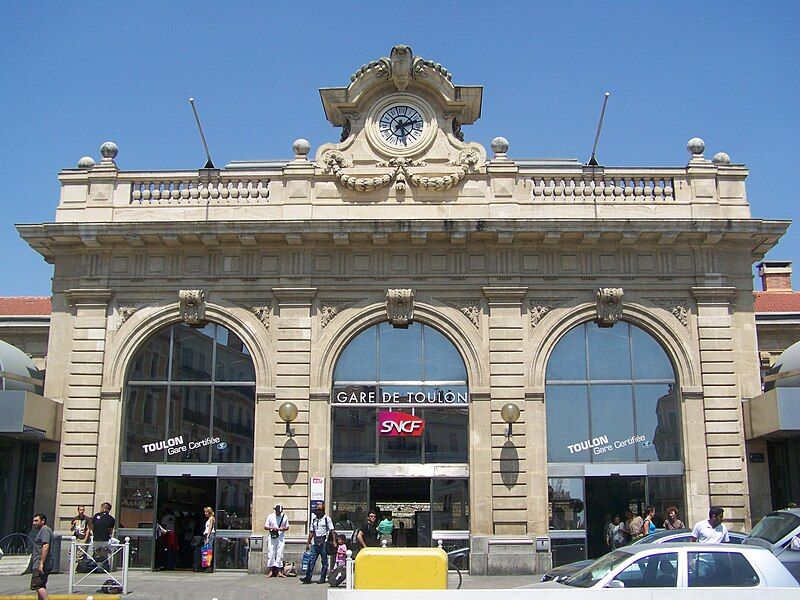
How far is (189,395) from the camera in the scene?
24.2 m

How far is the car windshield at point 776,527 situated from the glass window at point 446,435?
26.1 ft

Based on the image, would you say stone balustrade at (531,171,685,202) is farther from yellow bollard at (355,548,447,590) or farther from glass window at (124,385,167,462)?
yellow bollard at (355,548,447,590)

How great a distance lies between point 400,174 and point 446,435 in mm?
7029

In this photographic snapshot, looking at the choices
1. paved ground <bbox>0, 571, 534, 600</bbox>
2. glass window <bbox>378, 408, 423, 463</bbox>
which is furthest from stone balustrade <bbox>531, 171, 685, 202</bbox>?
paved ground <bbox>0, 571, 534, 600</bbox>

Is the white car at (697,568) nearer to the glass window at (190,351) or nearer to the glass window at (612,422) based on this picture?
the glass window at (612,422)

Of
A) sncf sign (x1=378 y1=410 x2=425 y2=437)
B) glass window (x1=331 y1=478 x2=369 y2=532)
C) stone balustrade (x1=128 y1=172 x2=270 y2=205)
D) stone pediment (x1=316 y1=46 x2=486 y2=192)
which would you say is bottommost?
glass window (x1=331 y1=478 x2=369 y2=532)

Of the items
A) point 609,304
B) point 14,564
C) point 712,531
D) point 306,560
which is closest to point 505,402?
point 609,304

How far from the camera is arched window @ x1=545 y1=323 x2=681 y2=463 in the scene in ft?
77.4

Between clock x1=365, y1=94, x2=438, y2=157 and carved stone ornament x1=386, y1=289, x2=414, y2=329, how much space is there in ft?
13.0

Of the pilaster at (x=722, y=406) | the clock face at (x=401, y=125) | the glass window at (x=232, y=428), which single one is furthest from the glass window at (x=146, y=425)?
the pilaster at (x=722, y=406)

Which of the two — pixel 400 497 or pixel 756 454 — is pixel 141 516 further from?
pixel 756 454

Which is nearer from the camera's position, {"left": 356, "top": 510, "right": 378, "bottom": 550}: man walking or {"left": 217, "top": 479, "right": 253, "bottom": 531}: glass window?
{"left": 356, "top": 510, "right": 378, "bottom": 550}: man walking

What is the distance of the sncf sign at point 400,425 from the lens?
77.5ft

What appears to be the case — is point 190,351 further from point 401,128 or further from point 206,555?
point 401,128
